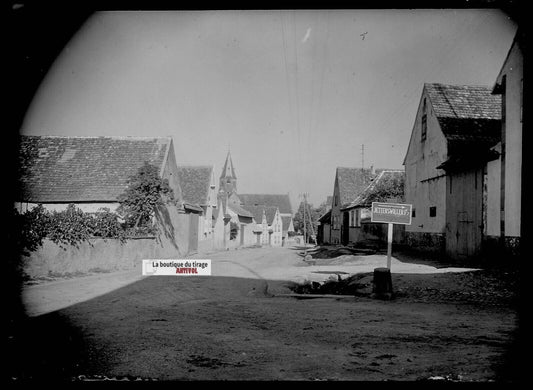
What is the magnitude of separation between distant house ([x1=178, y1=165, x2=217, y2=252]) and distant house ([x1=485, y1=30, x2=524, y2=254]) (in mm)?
18318

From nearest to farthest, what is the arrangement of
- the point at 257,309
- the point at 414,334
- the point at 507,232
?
the point at 414,334 < the point at 257,309 < the point at 507,232

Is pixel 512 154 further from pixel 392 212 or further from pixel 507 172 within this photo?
pixel 392 212

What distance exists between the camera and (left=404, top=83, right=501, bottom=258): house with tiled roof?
47.8 ft

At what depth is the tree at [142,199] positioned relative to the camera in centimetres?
1689

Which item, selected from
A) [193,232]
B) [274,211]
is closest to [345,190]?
[193,232]

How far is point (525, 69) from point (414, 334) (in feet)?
→ 12.2

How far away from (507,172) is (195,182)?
22301 millimetres

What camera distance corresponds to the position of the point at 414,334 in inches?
205

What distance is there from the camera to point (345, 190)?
1469 inches

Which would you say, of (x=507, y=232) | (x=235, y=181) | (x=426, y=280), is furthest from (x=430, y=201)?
(x=235, y=181)

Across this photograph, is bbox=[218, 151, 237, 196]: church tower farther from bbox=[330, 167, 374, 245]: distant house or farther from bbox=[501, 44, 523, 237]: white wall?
bbox=[501, 44, 523, 237]: white wall

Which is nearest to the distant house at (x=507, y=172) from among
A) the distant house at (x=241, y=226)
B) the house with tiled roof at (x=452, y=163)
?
the house with tiled roof at (x=452, y=163)

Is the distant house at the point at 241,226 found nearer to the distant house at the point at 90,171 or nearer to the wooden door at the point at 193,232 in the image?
the wooden door at the point at 193,232
